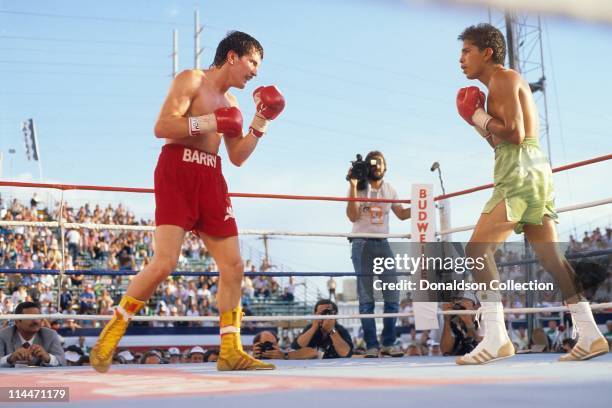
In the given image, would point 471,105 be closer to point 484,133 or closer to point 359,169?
point 484,133

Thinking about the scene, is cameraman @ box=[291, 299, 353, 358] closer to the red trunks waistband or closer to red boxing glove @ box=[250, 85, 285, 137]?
red boxing glove @ box=[250, 85, 285, 137]

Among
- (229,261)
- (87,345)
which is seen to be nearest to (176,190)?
(229,261)

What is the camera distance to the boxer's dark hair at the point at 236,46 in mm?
2621

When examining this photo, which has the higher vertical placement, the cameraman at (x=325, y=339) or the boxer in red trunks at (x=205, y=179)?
the boxer in red trunks at (x=205, y=179)

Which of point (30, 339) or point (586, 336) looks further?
point (30, 339)

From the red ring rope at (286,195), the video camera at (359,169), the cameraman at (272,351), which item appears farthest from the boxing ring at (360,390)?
the video camera at (359,169)

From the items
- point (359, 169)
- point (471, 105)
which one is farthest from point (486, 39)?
point (359, 169)

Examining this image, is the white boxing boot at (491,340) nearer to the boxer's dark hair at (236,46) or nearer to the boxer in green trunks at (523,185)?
the boxer in green trunks at (523,185)

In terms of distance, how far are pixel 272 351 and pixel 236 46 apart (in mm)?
1876

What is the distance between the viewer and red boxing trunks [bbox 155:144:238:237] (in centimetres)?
242

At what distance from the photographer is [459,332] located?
4141 mm

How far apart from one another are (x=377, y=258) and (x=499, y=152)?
1.50 m

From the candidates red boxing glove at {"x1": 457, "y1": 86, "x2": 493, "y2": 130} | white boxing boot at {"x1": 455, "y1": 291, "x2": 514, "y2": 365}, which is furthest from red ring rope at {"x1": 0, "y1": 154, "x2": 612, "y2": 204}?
white boxing boot at {"x1": 455, "y1": 291, "x2": 514, "y2": 365}

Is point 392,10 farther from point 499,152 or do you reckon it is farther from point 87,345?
point 87,345
